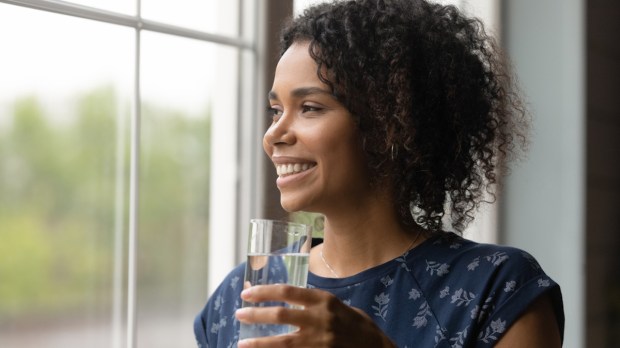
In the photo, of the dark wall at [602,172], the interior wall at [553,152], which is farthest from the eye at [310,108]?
the dark wall at [602,172]

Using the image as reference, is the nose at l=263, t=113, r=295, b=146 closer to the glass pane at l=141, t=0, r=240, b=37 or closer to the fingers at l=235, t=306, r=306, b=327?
the fingers at l=235, t=306, r=306, b=327

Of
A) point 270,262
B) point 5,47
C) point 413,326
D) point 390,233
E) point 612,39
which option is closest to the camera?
point 270,262

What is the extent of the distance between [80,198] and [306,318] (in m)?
1.34

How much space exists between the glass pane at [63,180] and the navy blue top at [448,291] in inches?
26.1

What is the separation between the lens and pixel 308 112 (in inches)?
61.5

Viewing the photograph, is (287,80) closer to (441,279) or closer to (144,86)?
(441,279)

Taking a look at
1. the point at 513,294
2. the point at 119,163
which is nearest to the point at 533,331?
the point at 513,294

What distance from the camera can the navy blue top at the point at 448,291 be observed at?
1471 millimetres

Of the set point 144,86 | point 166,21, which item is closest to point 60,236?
point 144,86

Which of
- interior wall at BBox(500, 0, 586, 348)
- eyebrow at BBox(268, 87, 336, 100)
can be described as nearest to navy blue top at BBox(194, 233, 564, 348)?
eyebrow at BBox(268, 87, 336, 100)

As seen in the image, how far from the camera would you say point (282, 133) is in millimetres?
1546

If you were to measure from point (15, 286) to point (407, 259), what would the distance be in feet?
3.36

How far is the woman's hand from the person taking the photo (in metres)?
1.11

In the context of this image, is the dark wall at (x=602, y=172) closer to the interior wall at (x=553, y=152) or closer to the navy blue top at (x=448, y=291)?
the interior wall at (x=553, y=152)
